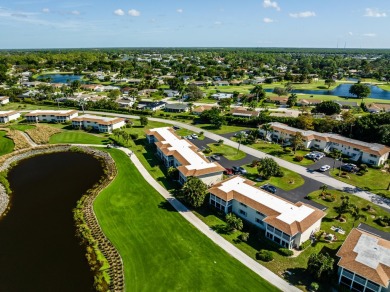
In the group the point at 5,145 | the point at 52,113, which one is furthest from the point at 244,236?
the point at 52,113

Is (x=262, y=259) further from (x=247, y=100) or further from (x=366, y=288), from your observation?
(x=247, y=100)

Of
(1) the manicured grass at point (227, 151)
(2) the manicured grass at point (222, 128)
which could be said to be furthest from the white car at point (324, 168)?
(2) the manicured grass at point (222, 128)

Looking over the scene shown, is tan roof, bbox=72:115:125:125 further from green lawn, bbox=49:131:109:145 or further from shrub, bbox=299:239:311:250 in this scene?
shrub, bbox=299:239:311:250

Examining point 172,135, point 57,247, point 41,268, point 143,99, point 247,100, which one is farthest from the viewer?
point 143,99

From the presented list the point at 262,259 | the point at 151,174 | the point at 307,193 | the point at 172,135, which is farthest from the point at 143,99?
the point at 262,259

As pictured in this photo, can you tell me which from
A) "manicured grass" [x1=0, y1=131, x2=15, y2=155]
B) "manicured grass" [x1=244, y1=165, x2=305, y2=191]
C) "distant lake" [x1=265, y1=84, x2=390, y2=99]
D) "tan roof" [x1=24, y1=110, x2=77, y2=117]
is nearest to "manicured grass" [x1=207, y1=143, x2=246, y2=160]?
"manicured grass" [x1=244, y1=165, x2=305, y2=191]

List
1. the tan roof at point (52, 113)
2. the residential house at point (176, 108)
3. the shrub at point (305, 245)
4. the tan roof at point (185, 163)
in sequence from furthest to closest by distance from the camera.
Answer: the residential house at point (176, 108) → the tan roof at point (52, 113) → the tan roof at point (185, 163) → the shrub at point (305, 245)

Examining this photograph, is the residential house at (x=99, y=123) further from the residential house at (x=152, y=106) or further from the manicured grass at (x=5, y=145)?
the residential house at (x=152, y=106)
